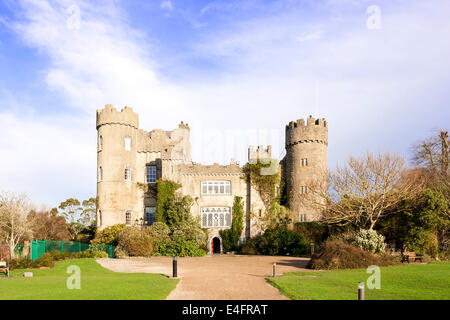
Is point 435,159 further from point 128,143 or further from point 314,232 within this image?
point 128,143

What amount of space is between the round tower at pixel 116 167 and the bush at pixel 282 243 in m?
12.6

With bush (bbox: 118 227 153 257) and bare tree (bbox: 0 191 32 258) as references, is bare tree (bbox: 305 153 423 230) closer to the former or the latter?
bush (bbox: 118 227 153 257)

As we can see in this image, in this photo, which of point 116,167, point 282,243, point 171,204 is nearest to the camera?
point 282,243

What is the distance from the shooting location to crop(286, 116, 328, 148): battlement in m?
38.3

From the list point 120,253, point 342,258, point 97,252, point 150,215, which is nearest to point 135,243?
point 120,253

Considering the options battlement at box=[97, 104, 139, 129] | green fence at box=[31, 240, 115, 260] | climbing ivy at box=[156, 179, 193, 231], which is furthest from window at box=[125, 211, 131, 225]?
battlement at box=[97, 104, 139, 129]

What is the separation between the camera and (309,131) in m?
38.4

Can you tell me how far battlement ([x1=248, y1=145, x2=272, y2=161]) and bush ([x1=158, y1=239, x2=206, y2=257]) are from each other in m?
11.8

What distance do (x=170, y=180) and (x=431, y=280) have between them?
25712mm

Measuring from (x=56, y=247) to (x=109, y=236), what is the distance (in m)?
6.22

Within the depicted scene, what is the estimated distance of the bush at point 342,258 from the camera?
1992cm

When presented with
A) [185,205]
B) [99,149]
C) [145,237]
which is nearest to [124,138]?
[99,149]

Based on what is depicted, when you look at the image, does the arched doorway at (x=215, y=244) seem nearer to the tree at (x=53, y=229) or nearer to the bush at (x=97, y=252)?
the bush at (x=97, y=252)
